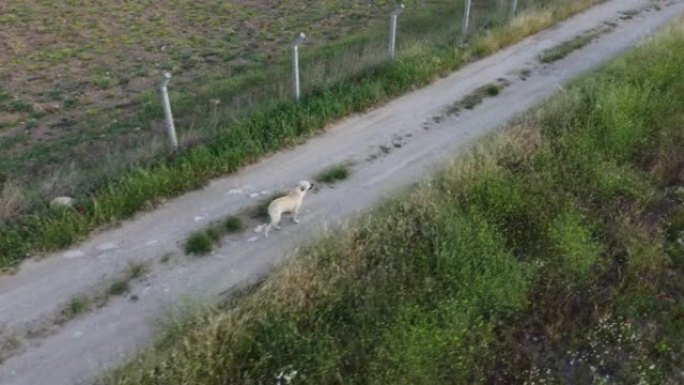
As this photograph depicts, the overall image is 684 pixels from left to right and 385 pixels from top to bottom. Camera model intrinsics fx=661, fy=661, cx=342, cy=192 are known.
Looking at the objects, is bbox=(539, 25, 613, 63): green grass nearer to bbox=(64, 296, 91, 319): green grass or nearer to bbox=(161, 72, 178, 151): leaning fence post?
bbox=(161, 72, 178, 151): leaning fence post

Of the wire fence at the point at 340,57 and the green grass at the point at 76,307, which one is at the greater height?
the wire fence at the point at 340,57

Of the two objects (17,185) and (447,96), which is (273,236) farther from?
(447,96)

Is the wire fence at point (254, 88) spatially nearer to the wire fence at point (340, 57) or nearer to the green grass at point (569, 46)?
the wire fence at point (340, 57)

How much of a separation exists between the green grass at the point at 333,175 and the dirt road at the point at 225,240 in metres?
0.16

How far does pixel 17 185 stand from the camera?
9625 mm

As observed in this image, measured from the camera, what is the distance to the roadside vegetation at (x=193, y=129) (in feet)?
28.7

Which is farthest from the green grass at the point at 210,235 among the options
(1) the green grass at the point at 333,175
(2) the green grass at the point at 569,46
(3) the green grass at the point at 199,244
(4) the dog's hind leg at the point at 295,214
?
(2) the green grass at the point at 569,46

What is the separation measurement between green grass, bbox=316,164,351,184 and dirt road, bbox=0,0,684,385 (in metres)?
0.16

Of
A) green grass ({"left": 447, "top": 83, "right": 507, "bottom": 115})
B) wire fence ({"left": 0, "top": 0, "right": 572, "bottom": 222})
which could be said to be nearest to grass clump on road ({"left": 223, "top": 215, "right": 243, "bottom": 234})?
wire fence ({"left": 0, "top": 0, "right": 572, "bottom": 222})

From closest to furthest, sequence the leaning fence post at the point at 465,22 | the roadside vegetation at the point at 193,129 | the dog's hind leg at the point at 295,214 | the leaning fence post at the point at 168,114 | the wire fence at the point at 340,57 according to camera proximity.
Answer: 1. the roadside vegetation at the point at 193,129
2. the dog's hind leg at the point at 295,214
3. the leaning fence post at the point at 168,114
4. the wire fence at the point at 340,57
5. the leaning fence post at the point at 465,22

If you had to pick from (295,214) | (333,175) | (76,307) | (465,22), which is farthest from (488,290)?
(465,22)

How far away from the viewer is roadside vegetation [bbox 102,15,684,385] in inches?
261

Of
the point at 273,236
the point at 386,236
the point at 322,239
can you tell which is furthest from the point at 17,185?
the point at 386,236

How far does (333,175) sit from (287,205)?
152cm
